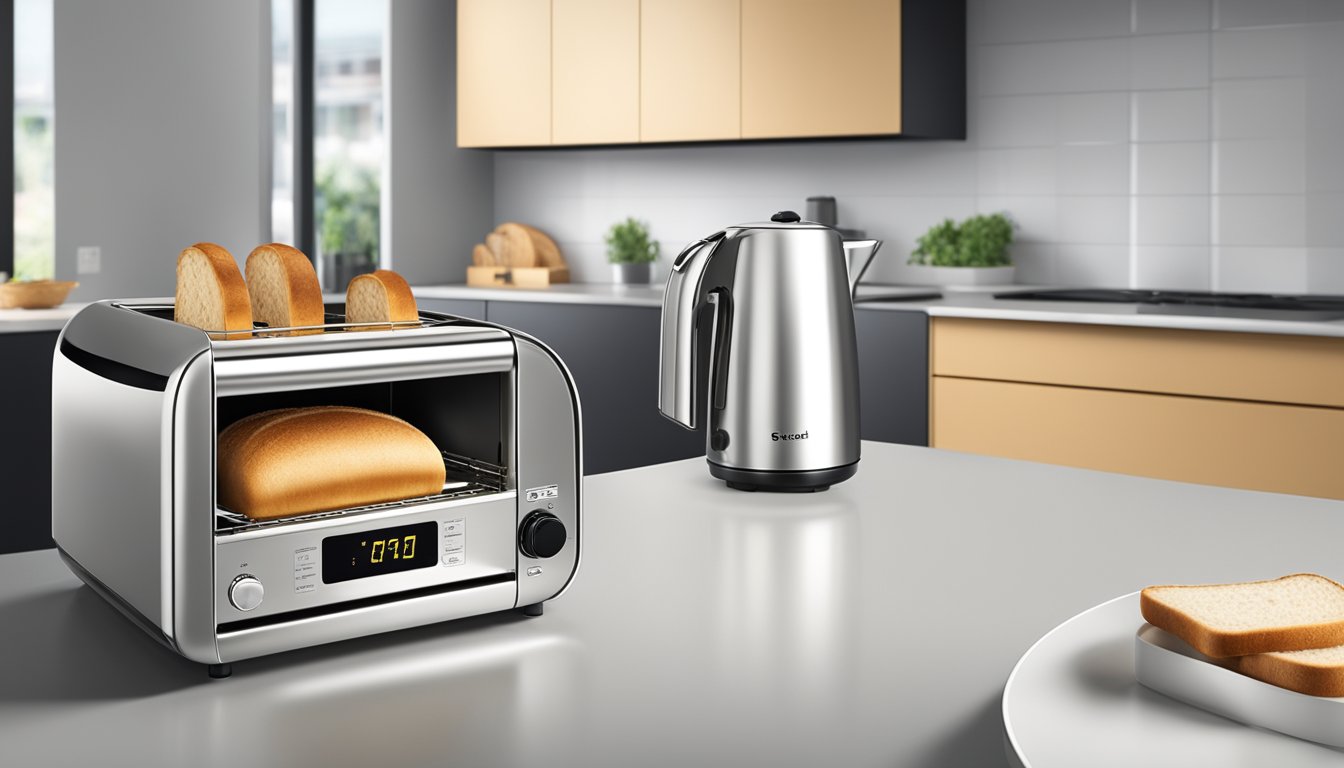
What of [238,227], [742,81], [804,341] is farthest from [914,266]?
[804,341]

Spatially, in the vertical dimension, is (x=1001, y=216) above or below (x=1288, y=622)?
above

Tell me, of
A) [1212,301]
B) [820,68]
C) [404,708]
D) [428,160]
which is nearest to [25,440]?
[428,160]

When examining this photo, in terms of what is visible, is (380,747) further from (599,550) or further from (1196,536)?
(1196,536)

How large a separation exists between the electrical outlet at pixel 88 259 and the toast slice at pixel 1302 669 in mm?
4011

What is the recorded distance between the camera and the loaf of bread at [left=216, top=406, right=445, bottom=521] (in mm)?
838

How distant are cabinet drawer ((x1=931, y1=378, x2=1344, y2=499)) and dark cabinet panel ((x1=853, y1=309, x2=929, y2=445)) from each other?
1.9 inches

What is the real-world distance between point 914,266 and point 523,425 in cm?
309

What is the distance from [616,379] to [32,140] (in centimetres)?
196

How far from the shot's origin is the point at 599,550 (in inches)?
45.1

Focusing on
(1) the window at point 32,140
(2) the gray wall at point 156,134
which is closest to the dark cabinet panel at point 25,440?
(2) the gray wall at point 156,134

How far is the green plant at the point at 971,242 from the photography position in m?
3.66

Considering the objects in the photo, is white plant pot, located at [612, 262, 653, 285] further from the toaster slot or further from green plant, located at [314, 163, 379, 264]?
the toaster slot

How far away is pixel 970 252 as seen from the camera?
144 inches

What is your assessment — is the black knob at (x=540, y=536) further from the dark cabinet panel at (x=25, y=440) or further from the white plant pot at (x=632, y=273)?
the white plant pot at (x=632, y=273)
